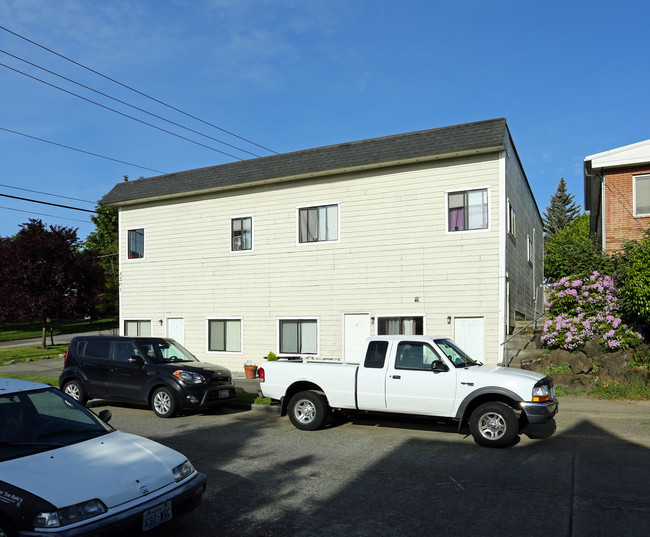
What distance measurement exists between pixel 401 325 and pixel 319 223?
4.45m

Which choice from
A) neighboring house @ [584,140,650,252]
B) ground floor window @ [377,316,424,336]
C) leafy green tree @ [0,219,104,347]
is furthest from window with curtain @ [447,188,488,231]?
leafy green tree @ [0,219,104,347]

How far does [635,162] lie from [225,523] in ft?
55.2

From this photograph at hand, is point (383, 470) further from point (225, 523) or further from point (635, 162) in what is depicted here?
point (635, 162)

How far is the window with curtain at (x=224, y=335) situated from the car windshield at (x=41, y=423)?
13666 mm

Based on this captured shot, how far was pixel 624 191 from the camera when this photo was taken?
1731 cm

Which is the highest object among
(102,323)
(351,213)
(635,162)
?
(635,162)

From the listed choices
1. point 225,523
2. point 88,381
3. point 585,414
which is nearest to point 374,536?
point 225,523

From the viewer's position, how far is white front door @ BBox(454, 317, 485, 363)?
15.2 meters

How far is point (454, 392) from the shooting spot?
897 cm

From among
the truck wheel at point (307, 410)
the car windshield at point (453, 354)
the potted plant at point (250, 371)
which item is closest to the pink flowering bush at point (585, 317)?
the car windshield at point (453, 354)

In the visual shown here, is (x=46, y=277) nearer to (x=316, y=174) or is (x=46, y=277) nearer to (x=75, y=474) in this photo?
(x=316, y=174)

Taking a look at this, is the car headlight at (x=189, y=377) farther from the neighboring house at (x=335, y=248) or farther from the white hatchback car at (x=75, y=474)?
the neighboring house at (x=335, y=248)

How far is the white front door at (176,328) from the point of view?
2075 centimetres

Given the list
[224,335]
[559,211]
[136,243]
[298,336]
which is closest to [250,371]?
[298,336]
